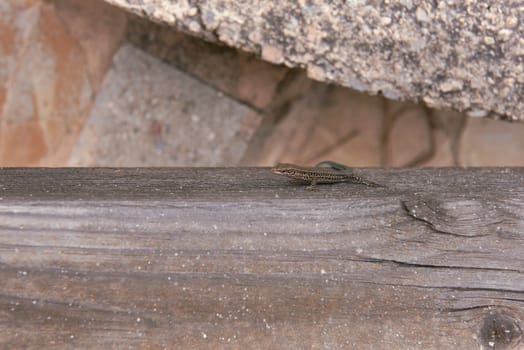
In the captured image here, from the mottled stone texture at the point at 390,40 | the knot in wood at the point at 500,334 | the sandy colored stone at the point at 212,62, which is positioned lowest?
the sandy colored stone at the point at 212,62

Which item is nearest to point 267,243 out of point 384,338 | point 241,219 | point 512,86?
point 241,219

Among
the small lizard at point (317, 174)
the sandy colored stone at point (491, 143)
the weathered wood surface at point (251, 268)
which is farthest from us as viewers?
the sandy colored stone at point (491, 143)

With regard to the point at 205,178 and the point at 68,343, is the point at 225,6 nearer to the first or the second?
the point at 205,178

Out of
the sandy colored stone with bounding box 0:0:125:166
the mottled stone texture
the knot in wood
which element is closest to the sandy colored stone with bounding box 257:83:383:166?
the sandy colored stone with bounding box 0:0:125:166

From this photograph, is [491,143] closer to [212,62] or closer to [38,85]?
[212,62]

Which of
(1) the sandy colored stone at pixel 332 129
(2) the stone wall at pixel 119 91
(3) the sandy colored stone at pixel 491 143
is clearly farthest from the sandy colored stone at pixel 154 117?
(3) the sandy colored stone at pixel 491 143

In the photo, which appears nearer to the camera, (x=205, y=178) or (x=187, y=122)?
(x=205, y=178)

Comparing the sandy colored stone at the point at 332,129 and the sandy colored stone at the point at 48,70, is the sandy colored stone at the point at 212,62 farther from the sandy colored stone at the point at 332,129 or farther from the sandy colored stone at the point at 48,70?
the sandy colored stone at the point at 332,129
